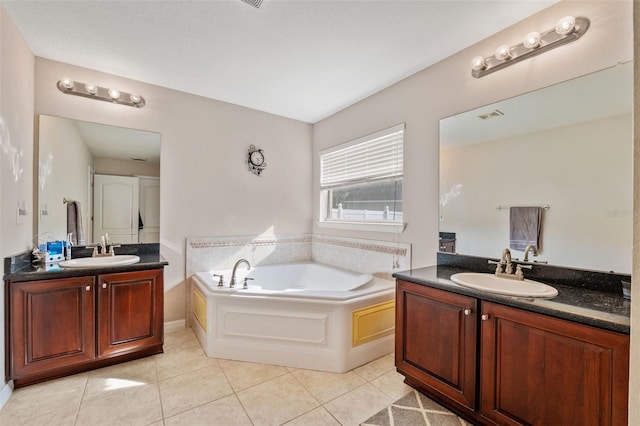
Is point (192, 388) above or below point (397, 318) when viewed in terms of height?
below

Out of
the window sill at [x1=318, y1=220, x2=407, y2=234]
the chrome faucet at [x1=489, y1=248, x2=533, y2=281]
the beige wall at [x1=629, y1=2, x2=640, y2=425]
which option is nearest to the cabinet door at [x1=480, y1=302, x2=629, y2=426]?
the chrome faucet at [x1=489, y1=248, x2=533, y2=281]

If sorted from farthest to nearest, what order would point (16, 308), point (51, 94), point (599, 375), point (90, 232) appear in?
point (90, 232) < point (51, 94) < point (16, 308) < point (599, 375)

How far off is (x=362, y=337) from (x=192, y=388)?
4.24ft

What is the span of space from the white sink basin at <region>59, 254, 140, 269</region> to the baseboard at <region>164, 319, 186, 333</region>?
2.68 feet

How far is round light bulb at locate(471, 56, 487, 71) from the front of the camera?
208cm

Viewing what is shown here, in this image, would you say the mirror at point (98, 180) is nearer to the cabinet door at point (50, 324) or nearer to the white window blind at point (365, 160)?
the cabinet door at point (50, 324)

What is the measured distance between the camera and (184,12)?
1.89 metres

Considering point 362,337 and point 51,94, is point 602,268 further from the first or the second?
point 51,94

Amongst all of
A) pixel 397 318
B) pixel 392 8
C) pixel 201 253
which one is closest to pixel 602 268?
pixel 397 318

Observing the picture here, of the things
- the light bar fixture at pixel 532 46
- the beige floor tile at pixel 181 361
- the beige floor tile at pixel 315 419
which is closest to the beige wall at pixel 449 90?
the light bar fixture at pixel 532 46

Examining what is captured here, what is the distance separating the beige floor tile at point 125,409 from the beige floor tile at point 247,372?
1.57ft

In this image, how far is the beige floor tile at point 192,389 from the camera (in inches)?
73.0

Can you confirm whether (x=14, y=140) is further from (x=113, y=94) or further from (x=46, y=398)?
(x=46, y=398)

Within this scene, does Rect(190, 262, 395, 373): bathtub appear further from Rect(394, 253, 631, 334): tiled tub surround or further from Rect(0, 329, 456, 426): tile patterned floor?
Rect(394, 253, 631, 334): tiled tub surround
